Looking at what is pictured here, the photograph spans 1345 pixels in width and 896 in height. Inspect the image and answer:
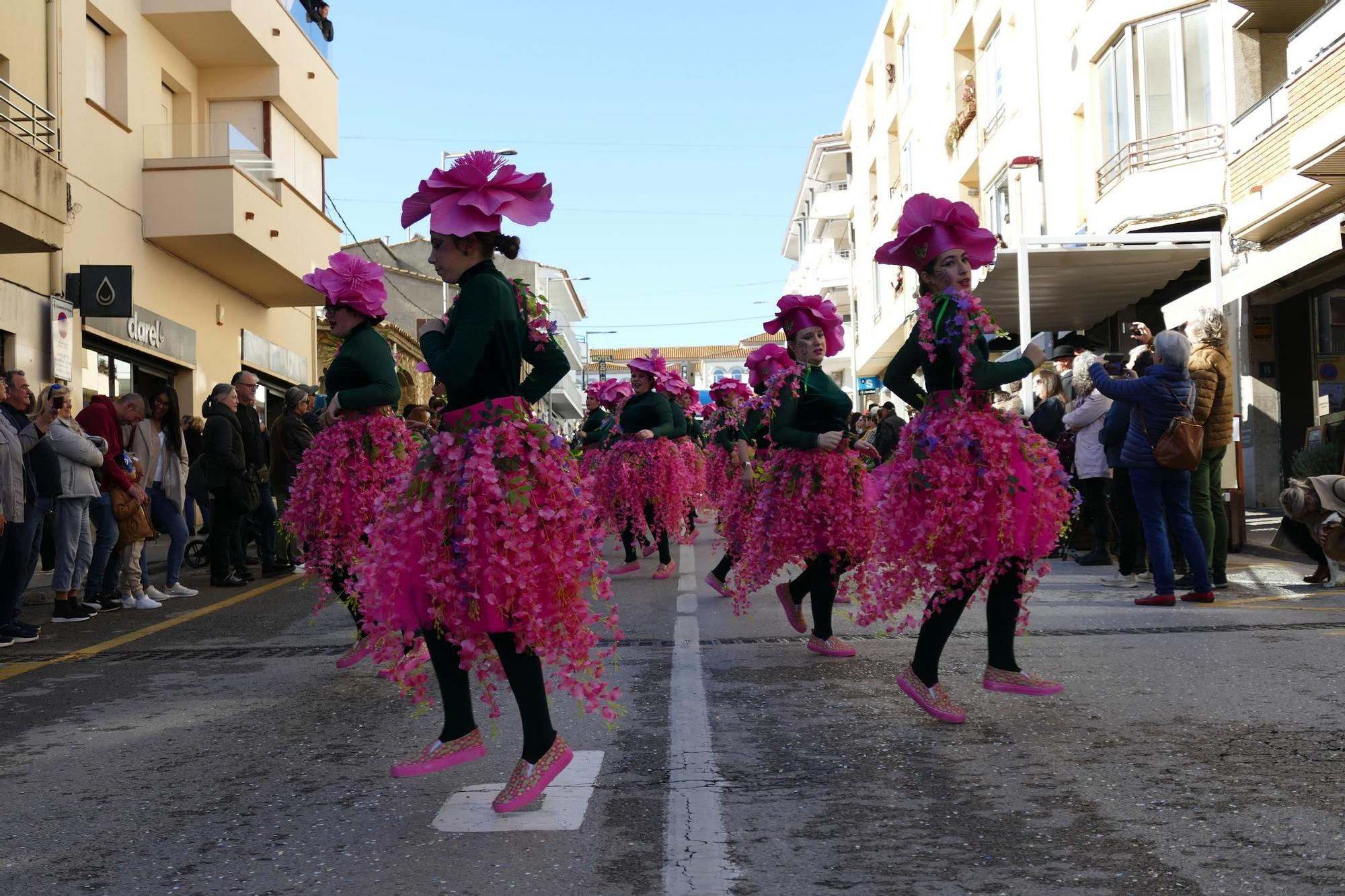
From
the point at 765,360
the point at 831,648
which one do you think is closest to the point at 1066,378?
the point at 765,360

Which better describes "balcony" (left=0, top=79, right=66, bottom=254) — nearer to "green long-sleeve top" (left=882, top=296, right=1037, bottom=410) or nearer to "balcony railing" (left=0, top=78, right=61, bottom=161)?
"balcony railing" (left=0, top=78, right=61, bottom=161)

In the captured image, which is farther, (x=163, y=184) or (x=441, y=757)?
(x=163, y=184)

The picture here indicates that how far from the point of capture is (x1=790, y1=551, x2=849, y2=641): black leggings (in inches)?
286

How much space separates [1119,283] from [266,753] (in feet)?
59.0

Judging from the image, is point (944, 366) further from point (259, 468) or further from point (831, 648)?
point (259, 468)

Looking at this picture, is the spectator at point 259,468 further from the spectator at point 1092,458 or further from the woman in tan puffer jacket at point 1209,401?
the woman in tan puffer jacket at point 1209,401

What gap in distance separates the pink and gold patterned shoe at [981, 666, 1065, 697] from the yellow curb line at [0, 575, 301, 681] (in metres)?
5.15

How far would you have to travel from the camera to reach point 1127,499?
10.9m

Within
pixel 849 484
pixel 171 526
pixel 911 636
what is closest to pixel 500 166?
pixel 849 484

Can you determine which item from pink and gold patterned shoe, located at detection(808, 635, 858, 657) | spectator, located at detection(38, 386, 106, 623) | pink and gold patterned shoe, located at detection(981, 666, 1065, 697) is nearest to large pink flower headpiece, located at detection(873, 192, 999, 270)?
pink and gold patterned shoe, located at detection(981, 666, 1065, 697)

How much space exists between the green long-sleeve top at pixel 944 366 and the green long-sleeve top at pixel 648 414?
694 cm

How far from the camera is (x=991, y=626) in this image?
574 cm

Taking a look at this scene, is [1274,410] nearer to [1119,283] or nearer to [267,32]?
[1119,283]

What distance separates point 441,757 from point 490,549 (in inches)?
29.4
